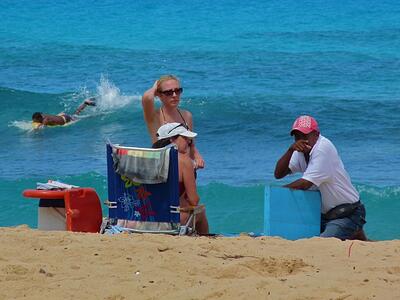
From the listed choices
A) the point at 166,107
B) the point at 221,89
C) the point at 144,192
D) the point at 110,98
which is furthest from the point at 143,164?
the point at 221,89

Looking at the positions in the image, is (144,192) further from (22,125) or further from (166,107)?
(22,125)

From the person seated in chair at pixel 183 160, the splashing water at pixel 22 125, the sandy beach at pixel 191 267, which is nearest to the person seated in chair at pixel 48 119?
the splashing water at pixel 22 125

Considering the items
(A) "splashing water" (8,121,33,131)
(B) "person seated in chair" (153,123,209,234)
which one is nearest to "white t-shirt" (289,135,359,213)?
(B) "person seated in chair" (153,123,209,234)

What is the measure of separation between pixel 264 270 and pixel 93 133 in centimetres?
985

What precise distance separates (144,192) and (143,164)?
0.23 metres

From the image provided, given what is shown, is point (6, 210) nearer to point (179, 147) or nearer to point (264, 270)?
point (179, 147)

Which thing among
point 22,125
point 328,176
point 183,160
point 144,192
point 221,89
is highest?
point 221,89

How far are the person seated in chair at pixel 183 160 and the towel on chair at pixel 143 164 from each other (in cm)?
25

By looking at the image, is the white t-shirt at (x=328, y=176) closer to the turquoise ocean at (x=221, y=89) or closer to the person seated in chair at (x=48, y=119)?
the turquoise ocean at (x=221, y=89)

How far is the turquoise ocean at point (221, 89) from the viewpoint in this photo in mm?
10922

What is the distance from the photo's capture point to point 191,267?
534cm

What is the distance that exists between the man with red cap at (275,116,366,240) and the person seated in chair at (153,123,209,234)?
26.9 inches

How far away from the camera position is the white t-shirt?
6.69 meters

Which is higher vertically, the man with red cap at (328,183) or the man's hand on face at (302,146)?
the man's hand on face at (302,146)
